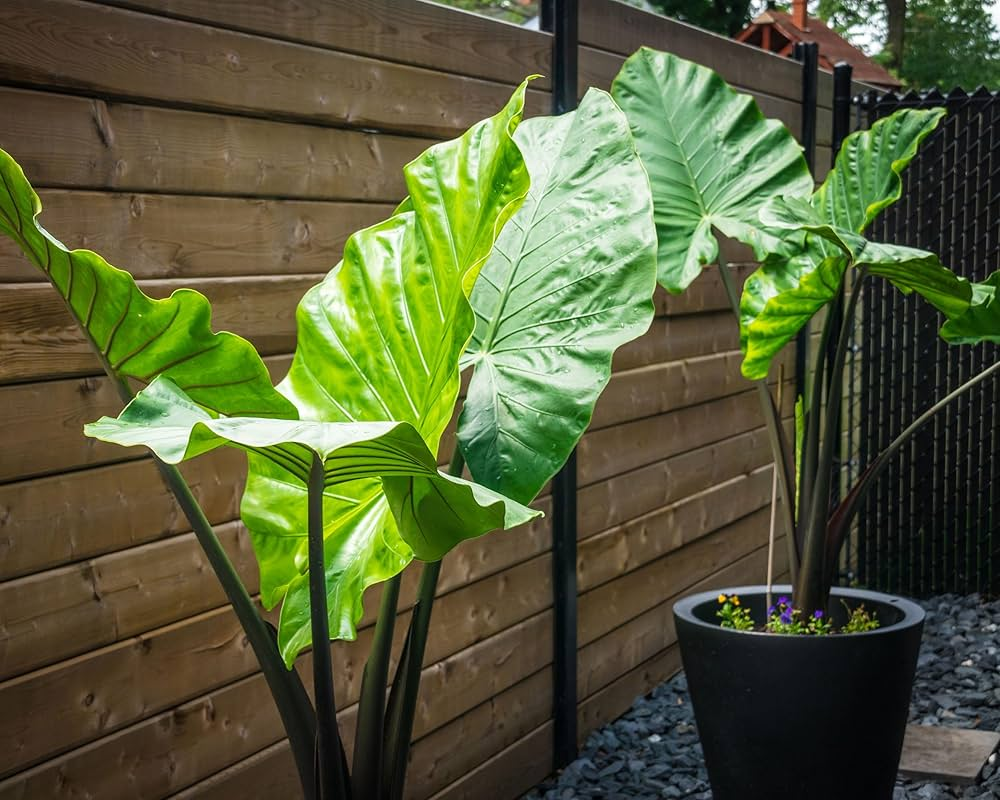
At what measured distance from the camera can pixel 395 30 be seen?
2094 mm

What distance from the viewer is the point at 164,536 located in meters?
1.73

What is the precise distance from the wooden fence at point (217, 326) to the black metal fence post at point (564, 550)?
4 cm

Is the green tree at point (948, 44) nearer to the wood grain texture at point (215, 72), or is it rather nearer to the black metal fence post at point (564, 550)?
the black metal fence post at point (564, 550)

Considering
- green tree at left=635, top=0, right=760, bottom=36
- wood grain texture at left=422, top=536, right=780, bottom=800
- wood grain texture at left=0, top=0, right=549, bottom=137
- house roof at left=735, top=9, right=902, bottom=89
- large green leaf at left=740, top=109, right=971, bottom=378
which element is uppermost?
green tree at left=635, top=0, right=760, bottom=36

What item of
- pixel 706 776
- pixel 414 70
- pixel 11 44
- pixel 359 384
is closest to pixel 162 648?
pixel 359 384

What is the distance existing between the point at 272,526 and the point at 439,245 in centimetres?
42

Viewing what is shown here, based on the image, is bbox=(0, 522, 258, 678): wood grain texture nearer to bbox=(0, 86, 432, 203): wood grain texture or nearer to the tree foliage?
bbox=(0, 86, 432, 203): wood grain texture

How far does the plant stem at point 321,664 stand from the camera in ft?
3.90

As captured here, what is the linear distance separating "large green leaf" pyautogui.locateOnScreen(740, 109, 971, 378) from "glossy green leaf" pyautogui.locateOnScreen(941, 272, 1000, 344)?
0.02 metres

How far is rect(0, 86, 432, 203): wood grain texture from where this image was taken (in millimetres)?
1506

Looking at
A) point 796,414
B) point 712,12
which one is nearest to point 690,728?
point 796,414

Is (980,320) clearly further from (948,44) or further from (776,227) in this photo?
(948,44)

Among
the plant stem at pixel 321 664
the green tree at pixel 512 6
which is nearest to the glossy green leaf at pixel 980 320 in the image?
the plant stem at pixel 321 664

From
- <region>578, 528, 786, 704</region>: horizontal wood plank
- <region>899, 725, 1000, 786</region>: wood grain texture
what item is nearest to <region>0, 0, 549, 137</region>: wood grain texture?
<region>578, 528, 786, 704</region>: horizontal wood plank
